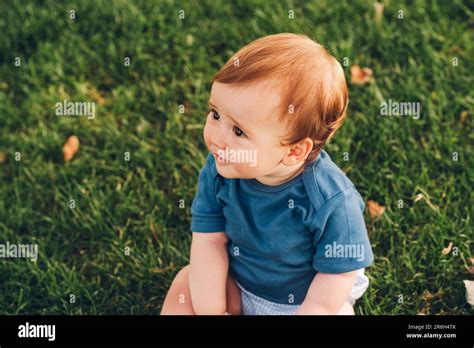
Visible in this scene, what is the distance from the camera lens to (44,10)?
349cm

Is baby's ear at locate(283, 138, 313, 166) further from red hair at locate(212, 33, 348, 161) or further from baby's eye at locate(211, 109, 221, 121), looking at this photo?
baby's eye at locate(211, 109, 221, 121)

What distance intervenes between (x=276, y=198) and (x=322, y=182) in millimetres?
139

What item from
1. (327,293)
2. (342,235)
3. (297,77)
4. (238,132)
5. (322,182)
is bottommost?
(327,293)

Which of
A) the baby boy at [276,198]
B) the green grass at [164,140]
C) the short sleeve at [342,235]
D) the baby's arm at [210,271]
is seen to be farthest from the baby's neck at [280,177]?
the green grass at [164,140]

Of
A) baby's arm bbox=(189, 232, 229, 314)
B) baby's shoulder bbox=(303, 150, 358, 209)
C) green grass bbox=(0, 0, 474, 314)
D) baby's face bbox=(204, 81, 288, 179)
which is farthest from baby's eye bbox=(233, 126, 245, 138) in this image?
green grass bbox=(0, 0, 474, 314)

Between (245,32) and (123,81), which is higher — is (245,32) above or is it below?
above

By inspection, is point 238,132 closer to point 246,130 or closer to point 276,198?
point 246,130

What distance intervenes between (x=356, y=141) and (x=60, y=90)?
1316 millimetres

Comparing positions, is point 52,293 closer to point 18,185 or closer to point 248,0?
point 18,185

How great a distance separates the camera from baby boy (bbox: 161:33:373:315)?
1.91 meters

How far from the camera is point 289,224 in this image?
6.84 feet

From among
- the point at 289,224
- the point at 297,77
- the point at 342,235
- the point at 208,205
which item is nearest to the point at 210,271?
the point at 208,205
